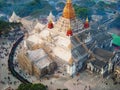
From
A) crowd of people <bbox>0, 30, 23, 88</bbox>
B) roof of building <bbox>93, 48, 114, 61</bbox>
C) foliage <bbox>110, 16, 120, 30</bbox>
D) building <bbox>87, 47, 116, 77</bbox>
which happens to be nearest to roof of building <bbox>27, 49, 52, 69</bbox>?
crowd of people <bbox>0, 30, 23, 88</bbox>

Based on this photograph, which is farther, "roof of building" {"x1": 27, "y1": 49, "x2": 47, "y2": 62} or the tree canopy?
the tree canopy

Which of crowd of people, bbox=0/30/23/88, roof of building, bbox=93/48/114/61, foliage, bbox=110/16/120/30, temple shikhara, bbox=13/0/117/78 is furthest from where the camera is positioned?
foliage, bbox=110/16/120/30

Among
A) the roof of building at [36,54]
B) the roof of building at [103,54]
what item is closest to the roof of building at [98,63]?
the roof of building at [103,54]

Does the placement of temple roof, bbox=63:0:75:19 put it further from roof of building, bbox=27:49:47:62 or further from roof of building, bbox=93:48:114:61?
roof of building, bbox=27:49:47:62

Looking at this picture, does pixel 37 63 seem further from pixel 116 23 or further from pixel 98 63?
pixel 116 23

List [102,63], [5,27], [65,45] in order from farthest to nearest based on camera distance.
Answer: [5,27] → [65,45] → [102,63]

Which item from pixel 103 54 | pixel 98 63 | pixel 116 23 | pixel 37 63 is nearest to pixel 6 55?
pixel 37 63

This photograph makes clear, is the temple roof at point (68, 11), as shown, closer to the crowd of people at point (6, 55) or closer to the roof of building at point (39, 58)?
the roof of building at point (39, 58)

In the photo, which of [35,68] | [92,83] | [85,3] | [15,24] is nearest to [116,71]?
[92,83]
